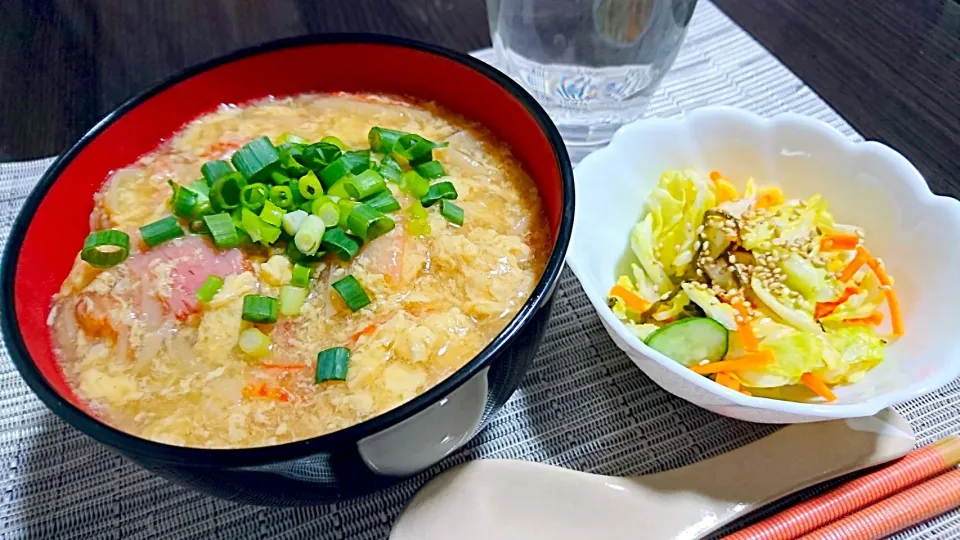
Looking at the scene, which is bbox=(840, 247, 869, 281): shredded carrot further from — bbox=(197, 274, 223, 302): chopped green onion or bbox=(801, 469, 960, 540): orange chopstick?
bbox=(197, 274, 223, 302): chopped green onion

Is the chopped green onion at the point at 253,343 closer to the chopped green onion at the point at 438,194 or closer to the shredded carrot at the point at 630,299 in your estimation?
the chopped green onion at the point at 438,194

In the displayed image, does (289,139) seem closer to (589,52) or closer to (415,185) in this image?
(415,185)

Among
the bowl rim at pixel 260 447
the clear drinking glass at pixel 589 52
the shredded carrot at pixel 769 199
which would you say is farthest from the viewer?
the clear drinking glass at pixel 589 52

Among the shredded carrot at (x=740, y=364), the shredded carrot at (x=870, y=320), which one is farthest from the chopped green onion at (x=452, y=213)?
the shredded carrot at (x=870, y=320)

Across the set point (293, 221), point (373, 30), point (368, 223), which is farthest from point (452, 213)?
point (373, 30)

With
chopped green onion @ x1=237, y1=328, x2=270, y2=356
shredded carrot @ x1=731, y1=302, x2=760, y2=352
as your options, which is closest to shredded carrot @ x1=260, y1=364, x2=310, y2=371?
chopped green onion @ x1=237, y1=328, x2=270, y2=356

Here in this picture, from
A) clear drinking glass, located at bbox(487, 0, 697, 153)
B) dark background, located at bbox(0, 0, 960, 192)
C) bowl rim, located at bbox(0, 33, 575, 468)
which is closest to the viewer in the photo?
bowl rim, located at bbox(0, 33, 575, 468)
